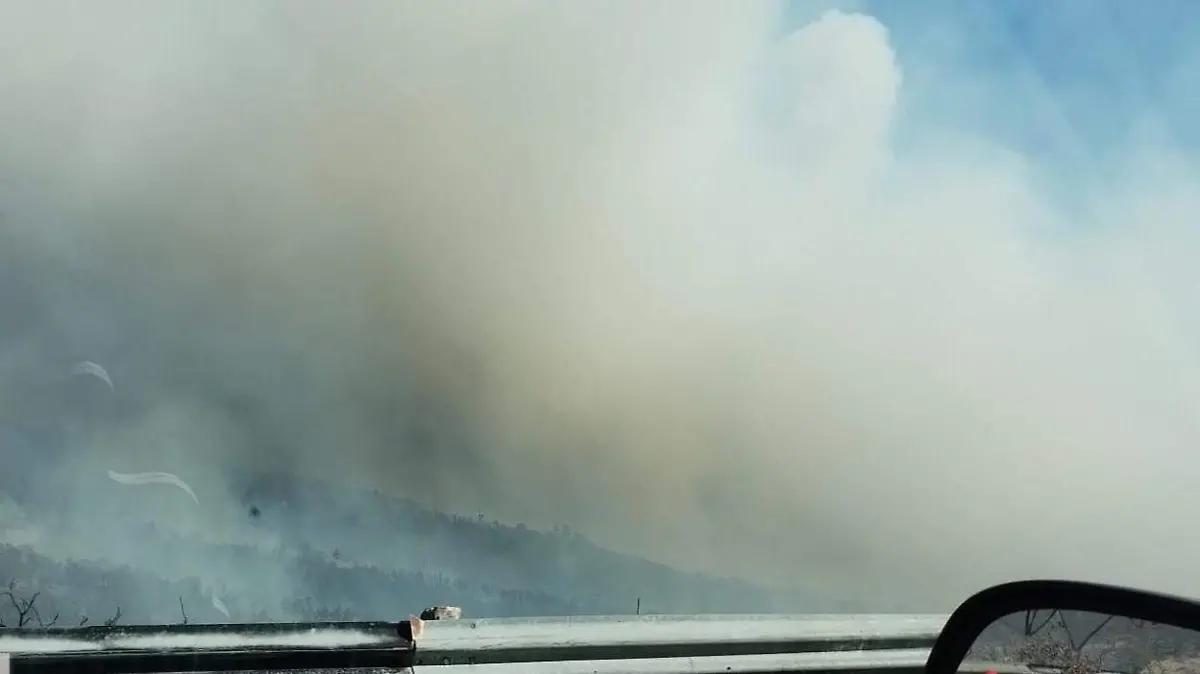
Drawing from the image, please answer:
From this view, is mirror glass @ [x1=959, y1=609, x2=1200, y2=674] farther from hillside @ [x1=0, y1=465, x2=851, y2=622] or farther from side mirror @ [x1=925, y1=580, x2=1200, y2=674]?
hillside @ [x1=0, y1=465, x2=851, y2=622]

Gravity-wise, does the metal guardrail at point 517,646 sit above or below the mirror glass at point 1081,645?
above

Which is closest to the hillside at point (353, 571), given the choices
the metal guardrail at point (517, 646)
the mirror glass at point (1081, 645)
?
the metal guardrail at point (517, 646)

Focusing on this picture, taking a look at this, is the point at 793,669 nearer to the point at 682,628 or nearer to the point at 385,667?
the point at 682,628

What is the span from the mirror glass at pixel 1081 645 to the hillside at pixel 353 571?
4586 mm

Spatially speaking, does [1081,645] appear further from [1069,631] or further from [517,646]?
[517,646]

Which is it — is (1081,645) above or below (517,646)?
below

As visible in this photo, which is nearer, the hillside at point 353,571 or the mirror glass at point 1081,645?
the mirror glass at point 1081,645

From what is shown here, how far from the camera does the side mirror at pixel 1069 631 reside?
802mm

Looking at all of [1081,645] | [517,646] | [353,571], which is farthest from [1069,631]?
[353,571]

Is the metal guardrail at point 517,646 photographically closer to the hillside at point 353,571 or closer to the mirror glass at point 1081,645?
the mirror glass at point 1081,645

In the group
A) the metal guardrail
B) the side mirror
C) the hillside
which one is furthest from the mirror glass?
the hillside

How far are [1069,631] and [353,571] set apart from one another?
5748 mm

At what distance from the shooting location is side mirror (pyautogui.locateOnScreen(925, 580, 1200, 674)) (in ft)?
2.63

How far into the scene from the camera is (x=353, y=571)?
20.4ft
